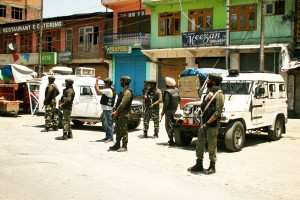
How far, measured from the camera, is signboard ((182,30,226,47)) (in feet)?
75.0

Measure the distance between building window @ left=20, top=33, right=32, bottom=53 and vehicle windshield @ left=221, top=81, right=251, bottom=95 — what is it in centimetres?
2921

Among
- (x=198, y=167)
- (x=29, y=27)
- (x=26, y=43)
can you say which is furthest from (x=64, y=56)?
(x=198, y=167)

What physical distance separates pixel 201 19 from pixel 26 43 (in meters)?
19.7

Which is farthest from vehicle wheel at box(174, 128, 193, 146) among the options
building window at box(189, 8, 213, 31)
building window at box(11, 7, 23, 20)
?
building window at box(11, 7, 23, 20)

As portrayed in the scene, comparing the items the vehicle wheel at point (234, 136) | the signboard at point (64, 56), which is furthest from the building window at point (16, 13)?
the vehicle wheel at point (234, 136)

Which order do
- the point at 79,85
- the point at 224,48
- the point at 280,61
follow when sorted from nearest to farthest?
the point at 79,85
the point at 280,61
the point at 224,48

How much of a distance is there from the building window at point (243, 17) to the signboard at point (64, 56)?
1432 cm

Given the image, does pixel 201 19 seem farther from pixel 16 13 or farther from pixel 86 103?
pixel 16 13

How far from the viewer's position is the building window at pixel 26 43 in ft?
121

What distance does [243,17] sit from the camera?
23094mm

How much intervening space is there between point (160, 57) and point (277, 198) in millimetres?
21239

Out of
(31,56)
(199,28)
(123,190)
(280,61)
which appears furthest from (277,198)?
(31,56)

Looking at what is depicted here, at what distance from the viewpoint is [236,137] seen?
10055mm

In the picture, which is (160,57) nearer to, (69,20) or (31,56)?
(69,20)
